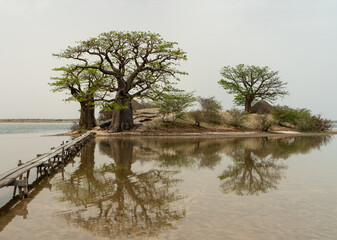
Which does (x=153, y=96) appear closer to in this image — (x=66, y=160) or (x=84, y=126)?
(x=84, y=126)

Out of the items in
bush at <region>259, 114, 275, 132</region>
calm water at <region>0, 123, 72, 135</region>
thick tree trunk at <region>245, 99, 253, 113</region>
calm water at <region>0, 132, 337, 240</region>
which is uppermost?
thick tree trunk at <region>245, 99, 253, 113</region>

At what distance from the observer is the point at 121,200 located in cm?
681

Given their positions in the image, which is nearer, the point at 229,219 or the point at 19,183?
the point at 229,219

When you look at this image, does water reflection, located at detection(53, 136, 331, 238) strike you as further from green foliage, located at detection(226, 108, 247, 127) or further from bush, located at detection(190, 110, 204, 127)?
green foliage, located at detection(226, 108, 247, 127)

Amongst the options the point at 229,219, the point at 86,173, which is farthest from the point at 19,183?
the point at 229,219

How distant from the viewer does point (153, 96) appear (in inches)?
1283

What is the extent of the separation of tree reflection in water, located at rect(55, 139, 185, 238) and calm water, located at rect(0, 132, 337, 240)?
19 mm

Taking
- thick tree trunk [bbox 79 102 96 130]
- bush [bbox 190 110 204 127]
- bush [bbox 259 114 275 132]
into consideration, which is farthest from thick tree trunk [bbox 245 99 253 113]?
thick tree trunk [bbox 79 102 96 130]

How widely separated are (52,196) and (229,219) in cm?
478

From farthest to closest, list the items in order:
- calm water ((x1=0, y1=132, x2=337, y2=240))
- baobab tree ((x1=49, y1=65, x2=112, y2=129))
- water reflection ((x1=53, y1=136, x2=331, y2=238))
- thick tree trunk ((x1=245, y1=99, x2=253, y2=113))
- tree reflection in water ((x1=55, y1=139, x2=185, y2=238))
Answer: thick tree trunk ((x1=245, y1=99, x2=253, y2=113)), baobab tree ((x1=49, y1=65, x2=112, y2=129)), water reflection ((x1=53, y1=136, x2=331, y2=238)), tree reflection in water ((x1=55, y1=139, x2=185, y2=238)), calm water ((x1=0, y1=132, x2=337, y2=240))

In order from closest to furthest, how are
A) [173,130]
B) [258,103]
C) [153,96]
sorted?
[153,96]
[173,130]
[258,103]

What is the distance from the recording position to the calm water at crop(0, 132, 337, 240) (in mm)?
5008

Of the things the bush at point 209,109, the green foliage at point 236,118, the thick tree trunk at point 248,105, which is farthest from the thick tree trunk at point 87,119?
the thick tree trunk at point 248,105

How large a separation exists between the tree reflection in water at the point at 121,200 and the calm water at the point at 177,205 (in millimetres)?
19
